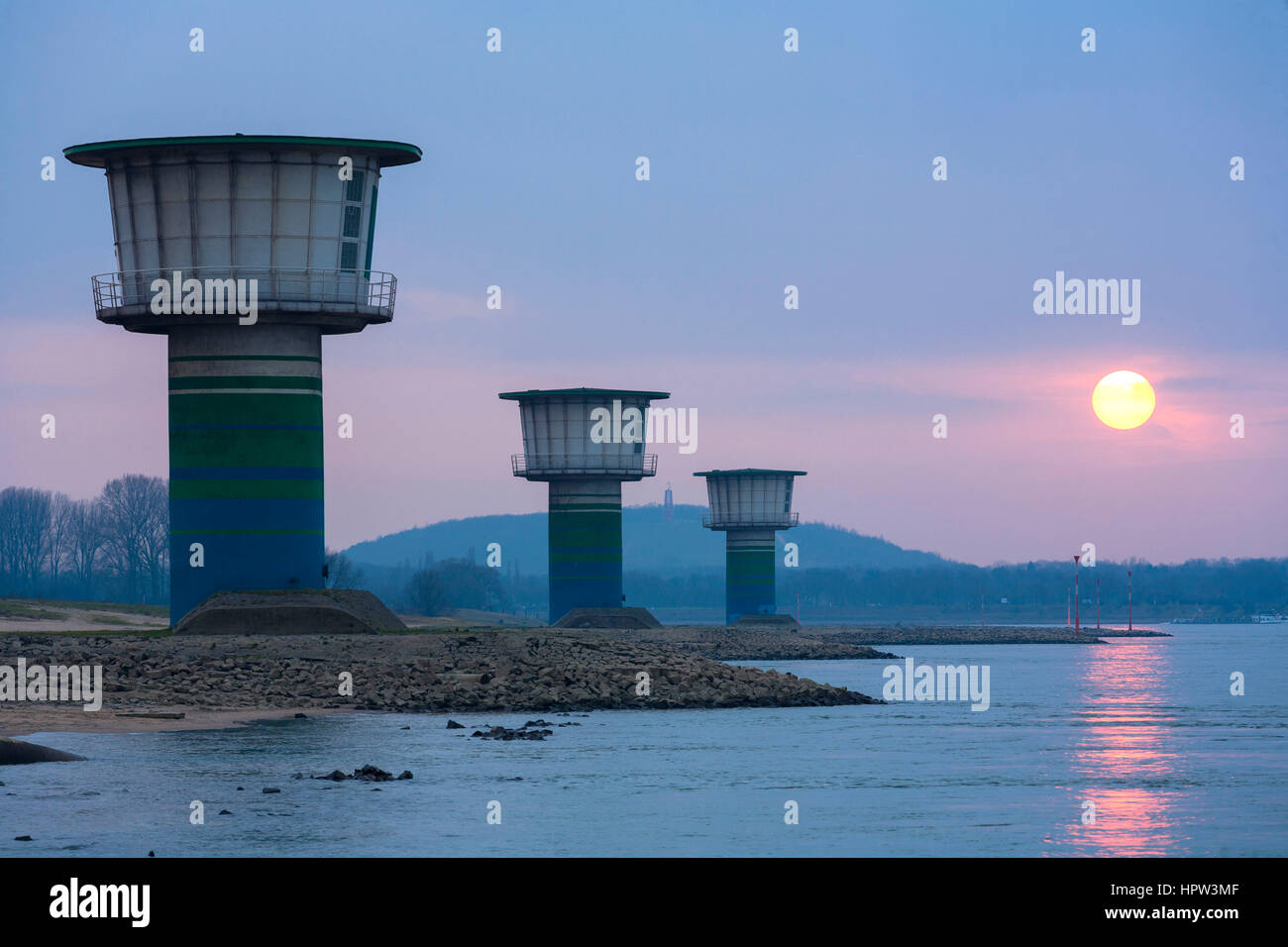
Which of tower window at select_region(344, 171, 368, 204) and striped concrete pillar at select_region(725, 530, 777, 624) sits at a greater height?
tower window at select_region(344, 171, 368, 204)

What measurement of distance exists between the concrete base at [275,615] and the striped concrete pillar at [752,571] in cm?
8918

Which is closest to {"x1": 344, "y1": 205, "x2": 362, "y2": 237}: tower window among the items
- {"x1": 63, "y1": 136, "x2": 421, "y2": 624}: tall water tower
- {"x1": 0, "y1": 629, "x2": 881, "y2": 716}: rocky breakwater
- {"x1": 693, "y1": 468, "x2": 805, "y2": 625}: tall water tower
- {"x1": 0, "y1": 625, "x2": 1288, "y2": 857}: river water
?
{"x1": 63, "y1": 136, "x2": 421, "y2": 624}: tall water tower

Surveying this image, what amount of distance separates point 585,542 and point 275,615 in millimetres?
56581

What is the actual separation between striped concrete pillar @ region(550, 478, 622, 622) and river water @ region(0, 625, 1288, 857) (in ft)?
204

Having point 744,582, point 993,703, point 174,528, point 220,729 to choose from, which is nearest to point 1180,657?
point 744,582

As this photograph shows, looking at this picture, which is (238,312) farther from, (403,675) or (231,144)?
(403,675)

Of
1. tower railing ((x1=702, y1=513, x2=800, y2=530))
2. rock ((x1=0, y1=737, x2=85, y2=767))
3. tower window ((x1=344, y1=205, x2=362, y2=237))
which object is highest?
tower window ((x1=344, y1=205, x2=362, y2=237))

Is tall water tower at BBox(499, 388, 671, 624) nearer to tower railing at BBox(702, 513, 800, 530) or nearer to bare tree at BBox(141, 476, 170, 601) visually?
tower railing at BBox(702, 513, 800, 530)

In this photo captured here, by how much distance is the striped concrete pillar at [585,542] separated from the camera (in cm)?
11562

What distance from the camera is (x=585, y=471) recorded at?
372ft

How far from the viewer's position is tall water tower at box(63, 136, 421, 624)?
6203cm

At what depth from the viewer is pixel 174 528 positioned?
6388cm
